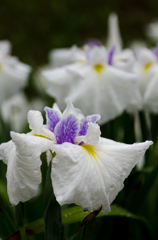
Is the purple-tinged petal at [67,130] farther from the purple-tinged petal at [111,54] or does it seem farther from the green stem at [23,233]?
the purple-tinged petal at [111,54]

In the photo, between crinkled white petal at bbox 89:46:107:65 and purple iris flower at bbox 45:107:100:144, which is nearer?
purple iris flower at bbox 45:107:100:144

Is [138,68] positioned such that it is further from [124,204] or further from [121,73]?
[124,204]

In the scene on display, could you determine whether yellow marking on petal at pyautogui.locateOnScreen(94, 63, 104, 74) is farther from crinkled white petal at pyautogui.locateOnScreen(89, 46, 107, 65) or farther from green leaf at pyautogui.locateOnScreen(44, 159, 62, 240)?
green leaf at pyautogui.locateOnScreen(44, 159, 62, 240)

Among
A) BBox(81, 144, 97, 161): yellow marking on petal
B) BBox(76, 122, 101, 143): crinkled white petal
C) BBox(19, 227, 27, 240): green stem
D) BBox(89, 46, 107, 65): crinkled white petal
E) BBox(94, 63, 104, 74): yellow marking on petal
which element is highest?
BBox(89, 46, 107, 65): crinkled white petal

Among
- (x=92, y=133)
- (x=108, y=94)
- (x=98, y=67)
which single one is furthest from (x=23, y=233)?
(x=98, y=67)

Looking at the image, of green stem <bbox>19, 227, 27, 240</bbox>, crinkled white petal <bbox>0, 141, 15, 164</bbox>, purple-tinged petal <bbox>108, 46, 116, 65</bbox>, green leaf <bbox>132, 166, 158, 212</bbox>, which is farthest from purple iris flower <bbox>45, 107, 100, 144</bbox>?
purple-tinged petal <bbox>108, 46, 116, 65</bbox>

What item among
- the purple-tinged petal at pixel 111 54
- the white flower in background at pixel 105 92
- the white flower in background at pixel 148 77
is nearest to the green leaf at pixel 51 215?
the white flower in background at pixel 105 92

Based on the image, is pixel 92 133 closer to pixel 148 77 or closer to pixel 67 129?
pixel 67 129
